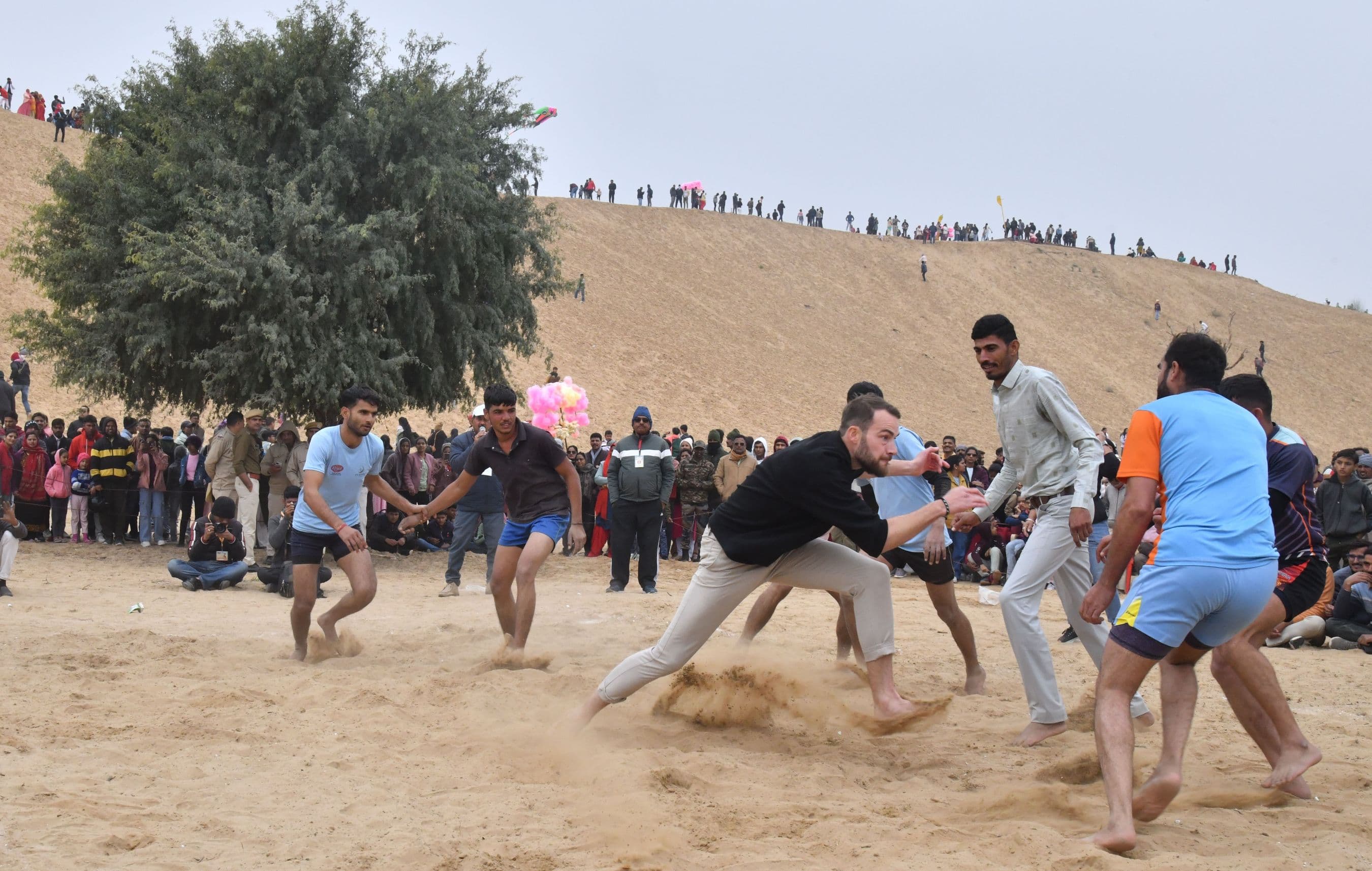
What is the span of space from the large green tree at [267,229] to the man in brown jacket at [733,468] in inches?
201

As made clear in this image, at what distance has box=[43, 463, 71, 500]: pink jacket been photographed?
632 inches

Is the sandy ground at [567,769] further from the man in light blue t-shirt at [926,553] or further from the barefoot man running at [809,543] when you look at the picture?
the barefoot man running at [809,543]

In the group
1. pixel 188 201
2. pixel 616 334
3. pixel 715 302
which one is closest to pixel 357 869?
pixel 188 201

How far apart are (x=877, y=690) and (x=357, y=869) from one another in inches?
118

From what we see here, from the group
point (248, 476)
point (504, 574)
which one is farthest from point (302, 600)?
point (248, 476)

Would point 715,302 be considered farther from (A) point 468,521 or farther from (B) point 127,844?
(B) point 127,844

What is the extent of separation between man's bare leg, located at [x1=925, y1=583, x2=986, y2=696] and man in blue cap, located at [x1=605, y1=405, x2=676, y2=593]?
5.81 meters

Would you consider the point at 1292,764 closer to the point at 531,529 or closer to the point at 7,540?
the point at 531,529

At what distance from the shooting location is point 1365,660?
31.6 ft

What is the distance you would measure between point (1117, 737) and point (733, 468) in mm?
12623

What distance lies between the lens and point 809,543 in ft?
19.6

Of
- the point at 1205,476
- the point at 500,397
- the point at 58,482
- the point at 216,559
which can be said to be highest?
the point at 500,397

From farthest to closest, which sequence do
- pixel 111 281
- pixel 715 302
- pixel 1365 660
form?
pixel 715 302
pixel 111 281
pixel 1365 660

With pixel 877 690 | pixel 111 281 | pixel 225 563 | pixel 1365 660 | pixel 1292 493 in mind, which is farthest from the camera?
pixel 111 281
